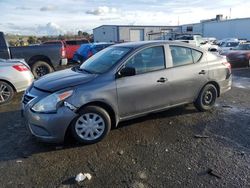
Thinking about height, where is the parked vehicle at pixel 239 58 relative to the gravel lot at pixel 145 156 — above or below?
above

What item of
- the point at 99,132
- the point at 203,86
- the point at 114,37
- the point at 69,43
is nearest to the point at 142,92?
the point at 99,132

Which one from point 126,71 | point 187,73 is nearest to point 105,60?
point 126,71

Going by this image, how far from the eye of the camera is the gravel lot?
3535 mm

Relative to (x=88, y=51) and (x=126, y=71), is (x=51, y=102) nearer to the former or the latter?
(x=126, y=71)

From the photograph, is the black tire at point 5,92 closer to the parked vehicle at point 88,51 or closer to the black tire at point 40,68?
the black tire at point 40,68

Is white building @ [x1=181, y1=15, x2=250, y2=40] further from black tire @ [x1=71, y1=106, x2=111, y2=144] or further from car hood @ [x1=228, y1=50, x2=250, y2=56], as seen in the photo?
black tire @ [x1=71, y1=106, x2=111, y2=144]

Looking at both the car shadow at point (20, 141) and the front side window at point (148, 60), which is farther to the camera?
the front side window at point (148, 60)

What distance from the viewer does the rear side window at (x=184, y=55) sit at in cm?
556

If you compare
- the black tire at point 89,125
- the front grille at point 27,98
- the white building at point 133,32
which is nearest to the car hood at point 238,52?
the black tire at point 89,125

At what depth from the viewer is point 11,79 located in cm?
738

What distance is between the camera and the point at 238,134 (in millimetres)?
4957

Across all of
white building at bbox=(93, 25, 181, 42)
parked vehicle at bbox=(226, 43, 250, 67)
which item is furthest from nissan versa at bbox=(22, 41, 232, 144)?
white building at bbox=(93, 25, 181, 42)

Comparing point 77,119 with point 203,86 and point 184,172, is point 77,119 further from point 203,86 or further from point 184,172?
point 203,86

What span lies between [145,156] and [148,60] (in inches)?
74.4
